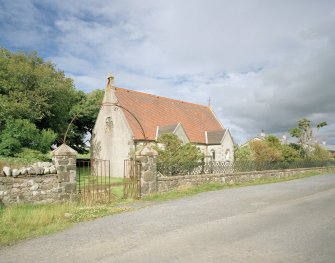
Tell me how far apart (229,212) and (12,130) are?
A: 20.8 meters

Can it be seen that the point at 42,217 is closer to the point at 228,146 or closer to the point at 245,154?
the point at 245,154

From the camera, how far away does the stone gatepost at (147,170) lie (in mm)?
12898

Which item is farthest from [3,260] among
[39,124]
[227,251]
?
[39,124]

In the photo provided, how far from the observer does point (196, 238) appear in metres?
6.43

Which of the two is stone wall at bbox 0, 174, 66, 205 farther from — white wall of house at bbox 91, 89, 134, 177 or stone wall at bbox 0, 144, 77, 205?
white wall of house at bbox 91, 89, 134, 177

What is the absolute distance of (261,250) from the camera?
18.4 ft

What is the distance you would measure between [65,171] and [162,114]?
22.3m

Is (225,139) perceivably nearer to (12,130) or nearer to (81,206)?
(12,130)

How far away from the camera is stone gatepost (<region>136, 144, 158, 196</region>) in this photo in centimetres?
1290

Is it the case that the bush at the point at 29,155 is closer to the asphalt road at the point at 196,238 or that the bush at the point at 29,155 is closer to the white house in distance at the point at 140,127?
the white house in distance at the point at 140,127

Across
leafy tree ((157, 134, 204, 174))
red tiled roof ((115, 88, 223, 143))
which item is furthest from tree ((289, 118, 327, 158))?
leafy tree ((157, 134, 204, 174))

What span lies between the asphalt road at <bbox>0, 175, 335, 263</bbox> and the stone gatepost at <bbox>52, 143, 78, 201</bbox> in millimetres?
2915

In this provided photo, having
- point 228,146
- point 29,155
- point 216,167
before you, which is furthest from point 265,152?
point 29,155

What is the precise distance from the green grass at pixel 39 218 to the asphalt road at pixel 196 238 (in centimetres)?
51
